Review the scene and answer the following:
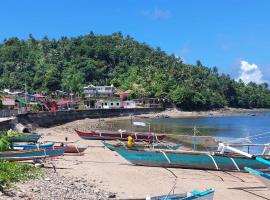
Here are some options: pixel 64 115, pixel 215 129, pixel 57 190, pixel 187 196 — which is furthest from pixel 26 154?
pixel 64 115

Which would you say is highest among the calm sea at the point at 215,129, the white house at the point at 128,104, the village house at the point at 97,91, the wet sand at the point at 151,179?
the village house at the point at 97,91

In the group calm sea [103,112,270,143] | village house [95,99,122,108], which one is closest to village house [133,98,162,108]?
village house [95,99,122,108]

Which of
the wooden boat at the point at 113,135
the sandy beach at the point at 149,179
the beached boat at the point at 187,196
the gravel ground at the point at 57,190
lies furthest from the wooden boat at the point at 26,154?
the wooden boat at the point at 113,135

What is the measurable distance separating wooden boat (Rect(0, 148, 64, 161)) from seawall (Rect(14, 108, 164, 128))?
34.0 m

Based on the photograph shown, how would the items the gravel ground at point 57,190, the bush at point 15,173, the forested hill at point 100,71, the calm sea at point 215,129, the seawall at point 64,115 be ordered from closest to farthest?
the gravel ground at point 57,190 → the bush at point 15,173 → the calm sea at point 215,129 → the seawall at point 64,115 → the forested hill at point 100,71

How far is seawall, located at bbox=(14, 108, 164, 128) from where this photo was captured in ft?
229

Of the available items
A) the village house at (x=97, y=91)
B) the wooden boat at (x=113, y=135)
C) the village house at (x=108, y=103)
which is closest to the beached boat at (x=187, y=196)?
the wooden boat at (x=113, y=135)

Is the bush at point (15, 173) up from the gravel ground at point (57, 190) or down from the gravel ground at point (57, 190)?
up

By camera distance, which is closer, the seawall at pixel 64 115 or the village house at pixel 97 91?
the seawall at pixel 64 115

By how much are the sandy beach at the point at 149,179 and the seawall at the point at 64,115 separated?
3448 centimetres

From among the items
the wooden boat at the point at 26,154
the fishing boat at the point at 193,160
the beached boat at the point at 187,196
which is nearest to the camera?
the beached boat at the point at 187,196

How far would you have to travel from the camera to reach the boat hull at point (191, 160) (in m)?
26.2

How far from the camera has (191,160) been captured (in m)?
26.4

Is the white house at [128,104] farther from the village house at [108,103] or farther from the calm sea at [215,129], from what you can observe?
the calm sea at [215,129]
